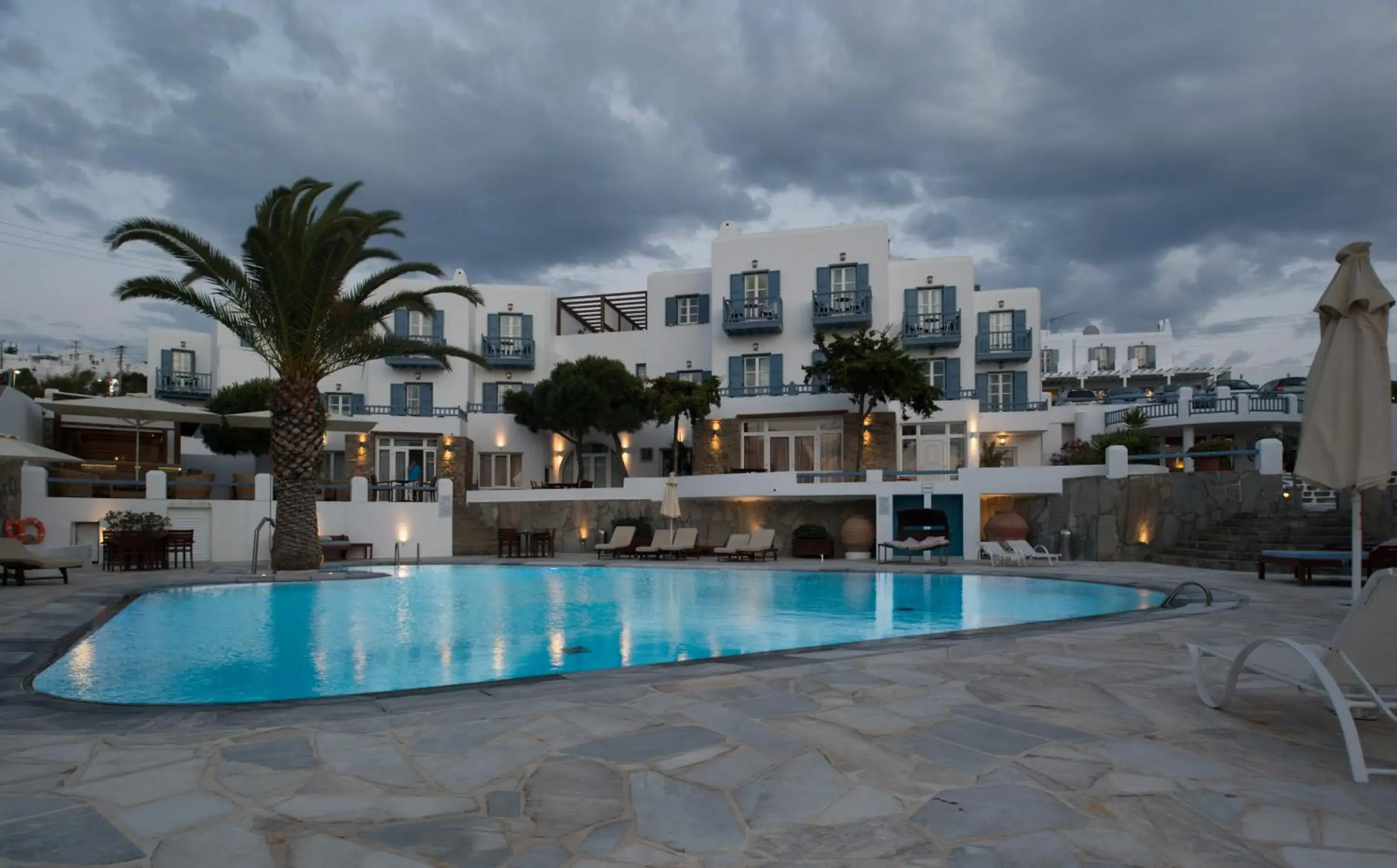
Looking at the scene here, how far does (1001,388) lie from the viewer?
3023cm

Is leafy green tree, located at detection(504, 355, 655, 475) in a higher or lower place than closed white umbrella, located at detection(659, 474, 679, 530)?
higher

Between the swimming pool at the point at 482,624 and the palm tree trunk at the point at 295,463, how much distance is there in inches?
60.1

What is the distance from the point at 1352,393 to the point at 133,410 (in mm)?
23236

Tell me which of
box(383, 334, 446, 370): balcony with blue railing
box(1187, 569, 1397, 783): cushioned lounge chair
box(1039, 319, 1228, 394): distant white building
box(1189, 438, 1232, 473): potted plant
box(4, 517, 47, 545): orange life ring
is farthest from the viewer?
box(1039, 319, 1228, 394): distant white building

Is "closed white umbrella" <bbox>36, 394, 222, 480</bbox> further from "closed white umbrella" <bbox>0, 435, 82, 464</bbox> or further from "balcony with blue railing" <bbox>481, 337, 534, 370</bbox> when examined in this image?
"balcony with blue railing" <bbox>481, 337, 534, 370</bbox>

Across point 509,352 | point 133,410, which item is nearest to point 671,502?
point 133,410

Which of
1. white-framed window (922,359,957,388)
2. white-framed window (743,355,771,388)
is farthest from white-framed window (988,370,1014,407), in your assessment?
white-framed window (743,355,771,388)

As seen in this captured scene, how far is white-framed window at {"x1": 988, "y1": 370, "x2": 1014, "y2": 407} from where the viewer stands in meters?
30.1

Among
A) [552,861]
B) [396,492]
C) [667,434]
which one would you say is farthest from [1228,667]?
[667,434]

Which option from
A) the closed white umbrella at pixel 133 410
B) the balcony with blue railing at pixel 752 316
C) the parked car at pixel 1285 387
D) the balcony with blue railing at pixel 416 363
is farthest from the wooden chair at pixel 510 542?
the parked car at pixel 1285 387

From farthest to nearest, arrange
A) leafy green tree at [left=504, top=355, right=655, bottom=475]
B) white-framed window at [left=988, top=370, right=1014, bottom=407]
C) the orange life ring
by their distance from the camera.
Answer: white-framed window at [left=988, top=370, right=1014, bottom=407] < leafy green tree at [left=504, top=355, right=655, bottom=475] < the orange life ring

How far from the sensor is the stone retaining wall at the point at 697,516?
2414cm

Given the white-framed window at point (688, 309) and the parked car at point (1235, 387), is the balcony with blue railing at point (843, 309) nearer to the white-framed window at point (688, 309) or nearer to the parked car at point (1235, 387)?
the white-framed window at point (688, 309)

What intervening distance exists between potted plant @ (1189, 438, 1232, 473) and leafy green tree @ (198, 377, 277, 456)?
1226 inches
